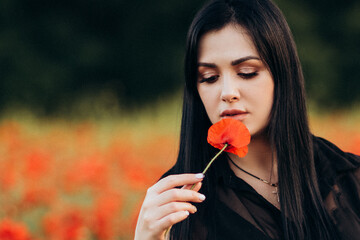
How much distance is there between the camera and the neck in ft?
6.98

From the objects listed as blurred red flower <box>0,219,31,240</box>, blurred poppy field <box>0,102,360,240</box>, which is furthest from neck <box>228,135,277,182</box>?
blurred red flower <box>0,219,31,240</box>

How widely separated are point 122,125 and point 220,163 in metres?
2.14

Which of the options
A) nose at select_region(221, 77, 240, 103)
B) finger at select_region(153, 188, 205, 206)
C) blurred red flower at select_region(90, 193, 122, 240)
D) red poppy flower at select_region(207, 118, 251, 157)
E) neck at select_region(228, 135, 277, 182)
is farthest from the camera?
blurred red flower at select_region(90, 193, 122, 240)

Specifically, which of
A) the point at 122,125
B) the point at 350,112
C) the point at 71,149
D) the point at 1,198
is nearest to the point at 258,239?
the point at 1,198

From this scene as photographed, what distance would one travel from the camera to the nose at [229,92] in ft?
6.09

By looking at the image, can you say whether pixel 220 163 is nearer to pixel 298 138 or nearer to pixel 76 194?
pixel 298 138

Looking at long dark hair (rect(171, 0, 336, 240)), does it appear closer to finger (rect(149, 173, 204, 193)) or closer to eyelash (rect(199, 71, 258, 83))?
eyelash (rect(199, 71, 258, 83))

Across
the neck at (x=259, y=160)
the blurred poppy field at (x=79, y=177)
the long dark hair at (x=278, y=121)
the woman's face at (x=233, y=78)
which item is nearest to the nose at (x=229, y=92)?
the woman's face at (x=233, y=78)

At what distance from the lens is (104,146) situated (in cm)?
378

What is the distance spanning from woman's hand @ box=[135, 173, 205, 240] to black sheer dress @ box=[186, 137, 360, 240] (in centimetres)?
40

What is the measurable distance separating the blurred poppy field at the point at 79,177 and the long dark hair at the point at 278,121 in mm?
828

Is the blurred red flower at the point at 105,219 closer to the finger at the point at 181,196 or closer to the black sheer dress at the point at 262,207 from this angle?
the black sheer dress at the point at 262,207

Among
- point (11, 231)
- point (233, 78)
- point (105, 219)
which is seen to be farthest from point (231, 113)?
point (11, 231)

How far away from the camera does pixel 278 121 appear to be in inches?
79.8
